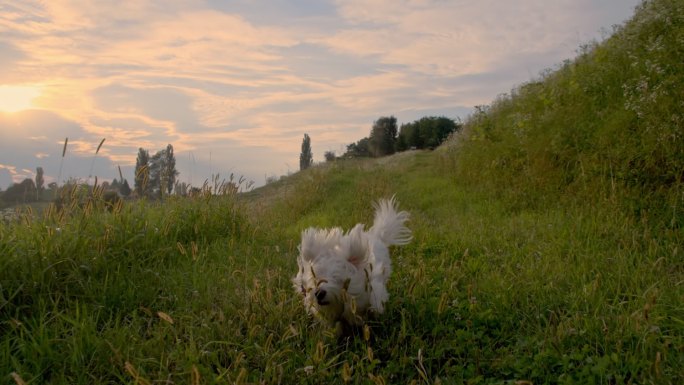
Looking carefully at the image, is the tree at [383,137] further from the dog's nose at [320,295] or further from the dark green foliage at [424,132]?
the dog's nose at [320,295]

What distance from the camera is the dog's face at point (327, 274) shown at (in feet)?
11.7

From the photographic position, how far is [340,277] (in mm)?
3666

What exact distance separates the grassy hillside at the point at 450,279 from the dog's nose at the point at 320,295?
0.29 m

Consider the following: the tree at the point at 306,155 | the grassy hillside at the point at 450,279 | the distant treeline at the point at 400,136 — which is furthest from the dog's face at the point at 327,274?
the distant treeline at the point at 400,136

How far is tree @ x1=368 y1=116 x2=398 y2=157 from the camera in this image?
80.5ft

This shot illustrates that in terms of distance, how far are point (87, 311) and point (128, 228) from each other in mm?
1502

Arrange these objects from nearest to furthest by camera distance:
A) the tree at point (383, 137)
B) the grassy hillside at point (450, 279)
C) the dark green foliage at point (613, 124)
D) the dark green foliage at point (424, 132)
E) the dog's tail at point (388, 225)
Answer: the grassy hillside at point (450, 279)
the dog's tail at point (388, 225)
the dark green foliage at point (613, 124)
the dark green foliage at point (424, 132)
the tree at point (383, 137)

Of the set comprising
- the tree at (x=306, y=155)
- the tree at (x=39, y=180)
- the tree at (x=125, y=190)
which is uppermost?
the tree at (x=306, y=155)

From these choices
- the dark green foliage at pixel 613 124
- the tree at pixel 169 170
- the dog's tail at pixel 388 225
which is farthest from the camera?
the tree at pixel 169 170

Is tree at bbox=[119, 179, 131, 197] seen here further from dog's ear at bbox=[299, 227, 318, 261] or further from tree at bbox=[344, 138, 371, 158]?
tree at bbox=[344, 138, 371, 158]

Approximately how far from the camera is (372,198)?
10703 mm

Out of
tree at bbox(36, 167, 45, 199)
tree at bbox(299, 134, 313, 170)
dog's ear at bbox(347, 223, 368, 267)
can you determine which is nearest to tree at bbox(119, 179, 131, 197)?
tree at bbox(36, 167, 45, 199)

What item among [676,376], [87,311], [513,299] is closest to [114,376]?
[87,311]

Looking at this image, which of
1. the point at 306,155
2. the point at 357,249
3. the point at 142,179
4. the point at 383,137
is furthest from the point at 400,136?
the point at 357,249
